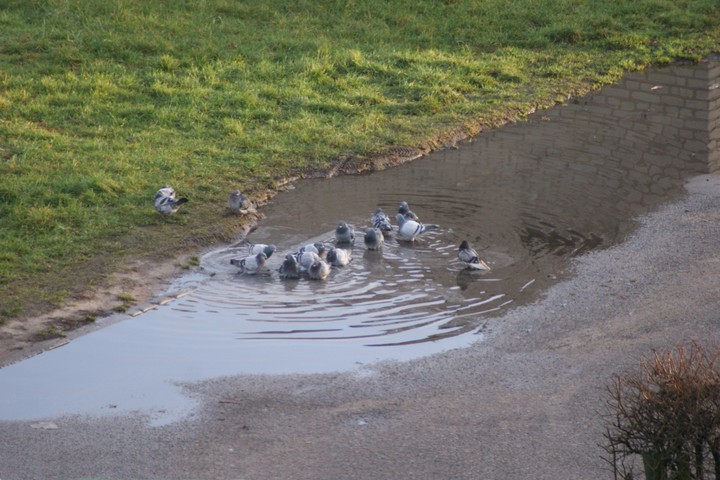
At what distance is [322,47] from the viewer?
18812 millimetres

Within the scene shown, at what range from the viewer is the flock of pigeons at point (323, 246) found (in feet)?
35.5

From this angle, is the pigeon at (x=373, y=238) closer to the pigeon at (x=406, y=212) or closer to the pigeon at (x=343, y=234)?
the pigeon at (x=343, y=234)

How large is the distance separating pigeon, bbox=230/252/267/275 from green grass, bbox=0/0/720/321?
0.94m

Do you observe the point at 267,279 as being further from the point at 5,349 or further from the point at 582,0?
the point at 582,0

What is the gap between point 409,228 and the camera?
1184 cm

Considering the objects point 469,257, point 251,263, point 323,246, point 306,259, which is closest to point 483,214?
point 469,257

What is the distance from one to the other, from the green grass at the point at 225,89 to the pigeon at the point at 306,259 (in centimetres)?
145

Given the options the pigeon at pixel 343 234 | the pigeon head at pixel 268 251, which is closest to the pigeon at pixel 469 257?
the pigeon at pixel 343 234

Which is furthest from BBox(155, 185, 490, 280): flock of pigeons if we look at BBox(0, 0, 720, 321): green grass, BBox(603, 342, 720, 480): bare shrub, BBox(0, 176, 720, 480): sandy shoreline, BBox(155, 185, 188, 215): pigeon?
BBox(603, 342, 720, 480): bare shrub

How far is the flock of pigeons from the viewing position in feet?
35.5

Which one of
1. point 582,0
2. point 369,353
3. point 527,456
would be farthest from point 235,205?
point 582,0

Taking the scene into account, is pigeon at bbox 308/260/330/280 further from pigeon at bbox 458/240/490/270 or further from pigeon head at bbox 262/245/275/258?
pigeon at bbox 458/240/490/270

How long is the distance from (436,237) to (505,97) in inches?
242

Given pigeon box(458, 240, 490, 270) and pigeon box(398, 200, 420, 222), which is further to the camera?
pigeon box(398, 200, 420, 222)
